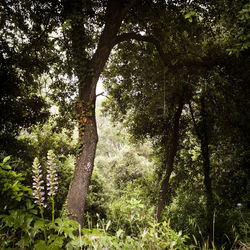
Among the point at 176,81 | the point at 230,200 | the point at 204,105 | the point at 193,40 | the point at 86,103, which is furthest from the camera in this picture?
the point at 204,105

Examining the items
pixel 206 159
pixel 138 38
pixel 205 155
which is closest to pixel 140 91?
pixel 138 38

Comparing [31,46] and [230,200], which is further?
[230,200]

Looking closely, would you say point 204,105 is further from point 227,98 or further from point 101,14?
point 101,14

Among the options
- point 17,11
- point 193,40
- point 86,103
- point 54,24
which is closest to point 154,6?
point 193,40

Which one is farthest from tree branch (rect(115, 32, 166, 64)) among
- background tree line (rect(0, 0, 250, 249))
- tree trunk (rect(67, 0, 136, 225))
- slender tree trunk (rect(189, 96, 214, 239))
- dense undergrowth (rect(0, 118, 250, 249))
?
slender tree trunk (rect(189, 96, 214, 239))

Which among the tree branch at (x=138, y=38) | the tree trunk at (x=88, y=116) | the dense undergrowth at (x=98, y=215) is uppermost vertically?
the tree branch at (x=138, y=38)

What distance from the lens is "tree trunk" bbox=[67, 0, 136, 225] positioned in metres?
3.42

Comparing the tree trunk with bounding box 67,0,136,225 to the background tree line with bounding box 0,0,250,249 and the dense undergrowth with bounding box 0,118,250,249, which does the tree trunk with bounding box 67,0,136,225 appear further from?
the dense undergrowth with bounding box 0,118,250,249

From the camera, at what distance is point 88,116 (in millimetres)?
3857

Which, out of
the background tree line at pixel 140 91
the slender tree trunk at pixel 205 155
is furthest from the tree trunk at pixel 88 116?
the slender tree trunk at pixel 205 155

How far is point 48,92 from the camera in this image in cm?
556

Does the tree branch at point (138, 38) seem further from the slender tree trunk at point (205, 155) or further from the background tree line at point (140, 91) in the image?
the slender tree trunk at point (205, 155)

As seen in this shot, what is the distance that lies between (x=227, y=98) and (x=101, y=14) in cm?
488

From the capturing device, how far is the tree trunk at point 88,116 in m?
3.42
